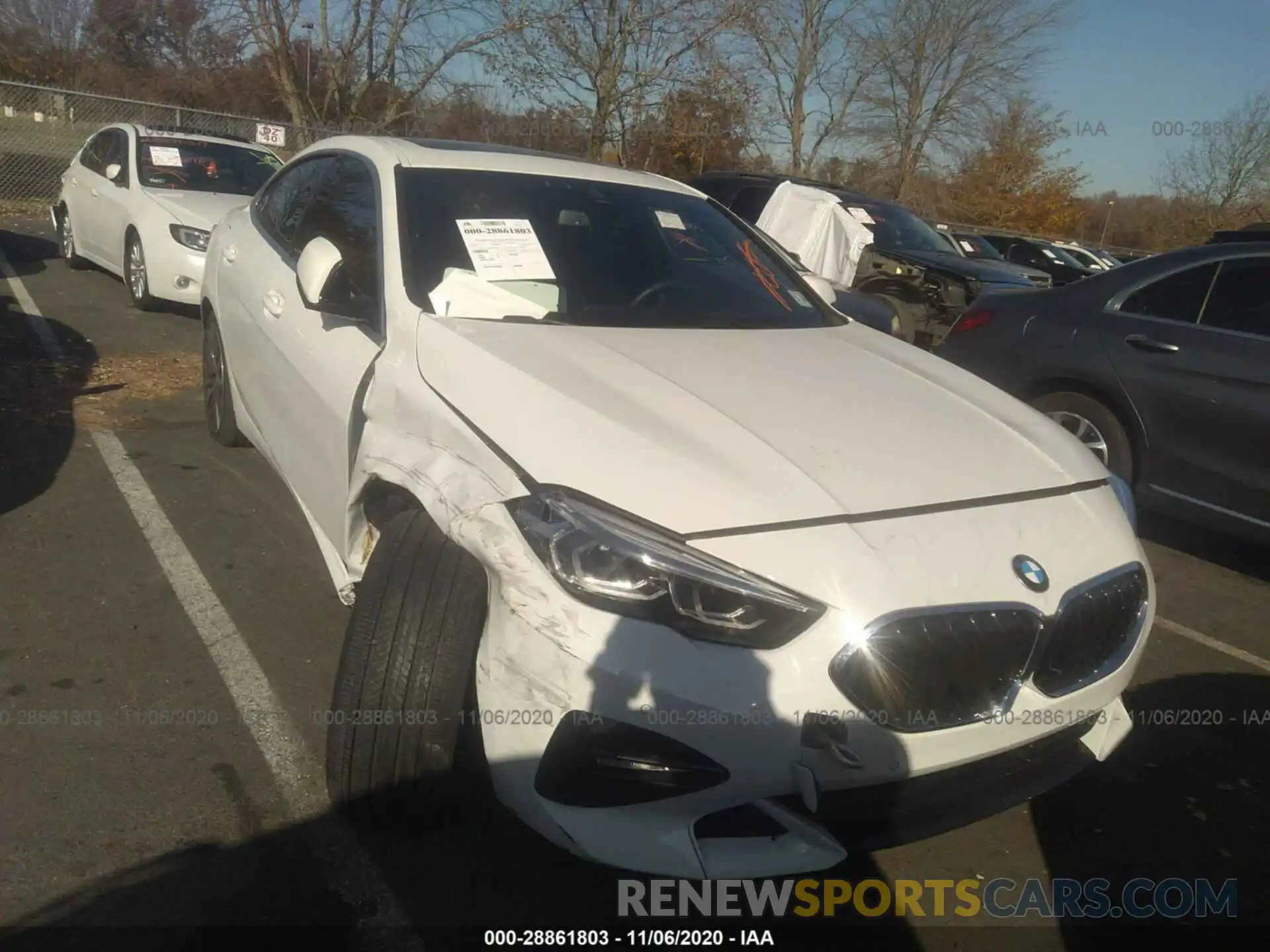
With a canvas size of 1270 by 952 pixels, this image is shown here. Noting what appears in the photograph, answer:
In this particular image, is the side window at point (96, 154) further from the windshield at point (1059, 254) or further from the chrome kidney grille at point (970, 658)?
the windshield at point (1059, 254)

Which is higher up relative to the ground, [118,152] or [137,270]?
[118,152]

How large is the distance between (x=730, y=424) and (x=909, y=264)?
824 cm

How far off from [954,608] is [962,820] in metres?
0.51

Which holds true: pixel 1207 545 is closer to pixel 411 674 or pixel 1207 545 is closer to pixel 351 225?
pixel 351 225

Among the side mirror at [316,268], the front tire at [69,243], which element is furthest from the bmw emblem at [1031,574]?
the front tire at [69,243]

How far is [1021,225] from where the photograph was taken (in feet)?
109

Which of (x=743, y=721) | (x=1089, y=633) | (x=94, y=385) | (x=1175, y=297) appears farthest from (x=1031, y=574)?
(x=94, y=385)

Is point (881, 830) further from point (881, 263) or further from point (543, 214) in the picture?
point (881, 263)

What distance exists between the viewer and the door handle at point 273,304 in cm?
372

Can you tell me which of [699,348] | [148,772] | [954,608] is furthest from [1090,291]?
[148,772]

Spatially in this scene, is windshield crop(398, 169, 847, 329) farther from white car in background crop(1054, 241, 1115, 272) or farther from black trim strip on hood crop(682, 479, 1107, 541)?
white car in background crop(1054, 241, 1115, 272)

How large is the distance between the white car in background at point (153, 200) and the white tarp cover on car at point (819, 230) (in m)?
4.99

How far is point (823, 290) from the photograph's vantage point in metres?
4.06
